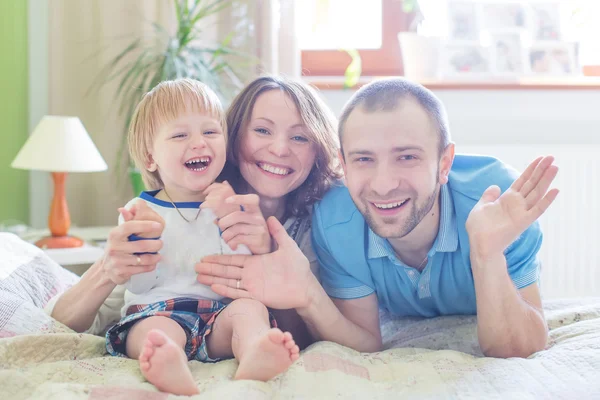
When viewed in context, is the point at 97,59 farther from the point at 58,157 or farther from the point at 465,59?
the point at 465,59

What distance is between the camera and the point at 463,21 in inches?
121

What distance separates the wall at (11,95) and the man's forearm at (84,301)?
1.87m

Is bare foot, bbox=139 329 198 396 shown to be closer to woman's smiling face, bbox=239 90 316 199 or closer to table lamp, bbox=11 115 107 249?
woman's smiling face, bbox=239 90 316 199

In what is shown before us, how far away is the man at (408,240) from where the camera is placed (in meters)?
1.27

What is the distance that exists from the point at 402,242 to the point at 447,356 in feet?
0.97

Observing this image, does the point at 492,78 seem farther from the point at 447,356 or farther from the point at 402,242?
the point at 447,356

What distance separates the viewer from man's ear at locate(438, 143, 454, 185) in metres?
1.38

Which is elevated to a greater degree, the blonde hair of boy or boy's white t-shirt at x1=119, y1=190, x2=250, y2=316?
the blonde hair of boy

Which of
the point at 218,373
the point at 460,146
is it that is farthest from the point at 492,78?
the point at 218,373

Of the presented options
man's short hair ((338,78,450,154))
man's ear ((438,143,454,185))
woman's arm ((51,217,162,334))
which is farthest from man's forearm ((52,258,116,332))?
man's ear ((438,143,454,185))

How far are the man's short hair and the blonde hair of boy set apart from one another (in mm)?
304

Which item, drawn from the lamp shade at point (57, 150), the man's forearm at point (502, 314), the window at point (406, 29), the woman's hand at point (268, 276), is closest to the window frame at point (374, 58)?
the window at point (406, 29)

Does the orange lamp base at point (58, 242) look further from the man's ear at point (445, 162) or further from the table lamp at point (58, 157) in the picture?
the man's ear at point (445, 162)

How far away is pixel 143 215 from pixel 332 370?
0.49 m
